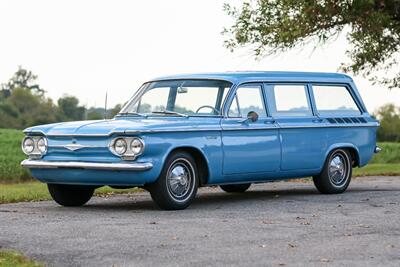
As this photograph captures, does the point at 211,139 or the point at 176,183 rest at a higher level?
the point at 211,139

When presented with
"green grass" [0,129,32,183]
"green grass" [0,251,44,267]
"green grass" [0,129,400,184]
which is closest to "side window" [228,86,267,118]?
"green grass" [0,129,400,184]

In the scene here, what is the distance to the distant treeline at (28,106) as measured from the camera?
74.9 meters

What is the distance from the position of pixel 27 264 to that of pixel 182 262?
1206 mm

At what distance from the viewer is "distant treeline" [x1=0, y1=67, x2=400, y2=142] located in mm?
75250

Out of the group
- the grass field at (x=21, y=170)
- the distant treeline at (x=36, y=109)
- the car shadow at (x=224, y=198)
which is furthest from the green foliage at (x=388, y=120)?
the car shadow at (x=224, y=198)

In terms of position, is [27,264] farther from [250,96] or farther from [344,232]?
[250,96]

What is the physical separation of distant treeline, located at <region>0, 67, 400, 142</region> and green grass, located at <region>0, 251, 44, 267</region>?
57.2m

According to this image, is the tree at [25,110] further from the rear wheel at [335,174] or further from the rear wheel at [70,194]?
the rear wheel at [70,194]

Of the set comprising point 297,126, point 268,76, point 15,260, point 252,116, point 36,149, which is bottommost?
point 15,260

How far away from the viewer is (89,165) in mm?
12219

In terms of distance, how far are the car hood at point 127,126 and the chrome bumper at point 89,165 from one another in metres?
0.35

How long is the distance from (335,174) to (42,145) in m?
4.46

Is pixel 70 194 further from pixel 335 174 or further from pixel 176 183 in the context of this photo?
pixel 335 174

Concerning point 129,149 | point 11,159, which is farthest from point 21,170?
point 129,149
